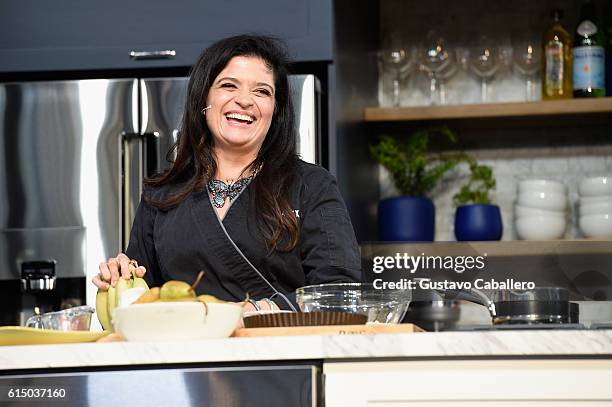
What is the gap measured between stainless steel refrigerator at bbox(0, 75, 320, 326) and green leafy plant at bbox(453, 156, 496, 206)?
27.8 inches

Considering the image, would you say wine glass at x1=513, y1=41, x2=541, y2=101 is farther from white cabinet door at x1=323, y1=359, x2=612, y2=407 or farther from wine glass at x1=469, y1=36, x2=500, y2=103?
white cabinet door at x1=323, y1=359, x2=612, y2=407

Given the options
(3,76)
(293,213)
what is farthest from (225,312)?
(3,76)

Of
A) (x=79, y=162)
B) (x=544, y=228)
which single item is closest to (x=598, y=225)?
(x=544, y=228)

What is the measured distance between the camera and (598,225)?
3.46m

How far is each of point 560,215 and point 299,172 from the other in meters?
1.41

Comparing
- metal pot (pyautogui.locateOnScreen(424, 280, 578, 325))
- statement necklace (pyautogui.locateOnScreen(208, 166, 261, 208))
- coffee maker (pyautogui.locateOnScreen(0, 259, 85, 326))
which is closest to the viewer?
metal pot (pyautogui.locateOnScreen(424, 280, 578, 325))

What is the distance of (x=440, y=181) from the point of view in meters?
3.85

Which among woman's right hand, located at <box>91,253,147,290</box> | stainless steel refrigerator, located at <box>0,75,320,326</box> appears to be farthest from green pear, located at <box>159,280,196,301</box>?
stainless steel refrigerator, located at <box>0,75,320,326</box>

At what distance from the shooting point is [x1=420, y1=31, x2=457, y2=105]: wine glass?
11.9ft

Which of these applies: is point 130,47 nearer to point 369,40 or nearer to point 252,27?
point 252,27

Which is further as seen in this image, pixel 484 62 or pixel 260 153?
pixel 484 62

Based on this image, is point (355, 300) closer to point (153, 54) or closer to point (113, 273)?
point (113, 273)

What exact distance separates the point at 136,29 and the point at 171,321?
2.09m

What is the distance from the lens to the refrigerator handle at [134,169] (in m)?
3.25
